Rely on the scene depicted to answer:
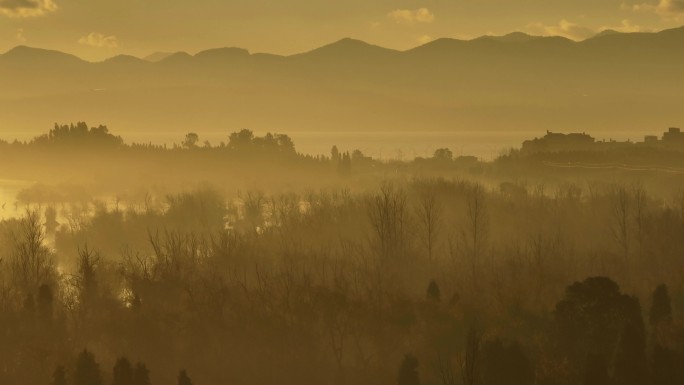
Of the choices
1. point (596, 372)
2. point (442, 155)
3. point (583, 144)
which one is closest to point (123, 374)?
point (596, 372)

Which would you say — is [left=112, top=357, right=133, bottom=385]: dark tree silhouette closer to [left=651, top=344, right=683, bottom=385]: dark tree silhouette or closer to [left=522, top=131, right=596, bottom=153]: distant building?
[left=651, top=344, right=683, bottom=385]: dark tree silhouette

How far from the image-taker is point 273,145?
156 metres

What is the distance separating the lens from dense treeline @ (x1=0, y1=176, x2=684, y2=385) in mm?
46219

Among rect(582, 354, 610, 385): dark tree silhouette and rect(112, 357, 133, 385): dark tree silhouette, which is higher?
rect(112, 357, 133, 385): dark tree silhouette

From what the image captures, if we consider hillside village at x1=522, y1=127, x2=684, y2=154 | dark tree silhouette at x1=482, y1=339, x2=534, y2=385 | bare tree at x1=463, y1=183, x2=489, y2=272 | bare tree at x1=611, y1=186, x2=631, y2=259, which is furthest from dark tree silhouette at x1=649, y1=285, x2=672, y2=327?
hillside village at x1=522, y1=127, x2=684, y2=154

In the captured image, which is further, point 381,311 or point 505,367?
point 381,311

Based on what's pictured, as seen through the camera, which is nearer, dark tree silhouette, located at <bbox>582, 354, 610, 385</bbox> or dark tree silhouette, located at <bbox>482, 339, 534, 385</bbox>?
dark tree silhouette, located at <bbox>582, 354, 610, 385</bbox>

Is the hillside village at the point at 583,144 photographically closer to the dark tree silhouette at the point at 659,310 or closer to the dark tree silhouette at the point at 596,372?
the dark tree silhouette at the point at 659,310

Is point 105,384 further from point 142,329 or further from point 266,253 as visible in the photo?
point 266,253

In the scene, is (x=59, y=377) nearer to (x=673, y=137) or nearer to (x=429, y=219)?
(x=429, y=219)

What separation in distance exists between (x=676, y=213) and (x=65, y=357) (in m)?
59.9

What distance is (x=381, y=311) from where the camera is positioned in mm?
56125

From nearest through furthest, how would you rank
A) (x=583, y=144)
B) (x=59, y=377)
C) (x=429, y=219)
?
(x=59, y=377) < (x=429, y=219) < (x=583, y=144)

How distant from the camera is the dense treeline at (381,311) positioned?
46.2 meters
